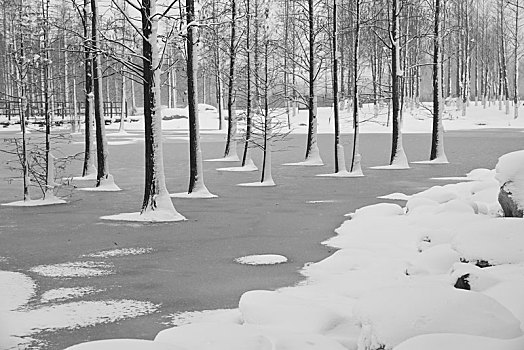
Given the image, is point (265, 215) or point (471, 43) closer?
point (265, 215)

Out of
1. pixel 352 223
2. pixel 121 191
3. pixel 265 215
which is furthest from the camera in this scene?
pixel 121 191

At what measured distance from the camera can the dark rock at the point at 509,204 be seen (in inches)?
415

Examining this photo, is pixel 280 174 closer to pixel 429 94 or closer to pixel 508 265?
pixel 508 265

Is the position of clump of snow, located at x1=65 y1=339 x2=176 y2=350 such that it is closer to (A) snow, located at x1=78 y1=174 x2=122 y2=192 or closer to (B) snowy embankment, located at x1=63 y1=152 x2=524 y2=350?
(B) snowy embankment, located at x1=63 y1=152 x2=524 y2=350

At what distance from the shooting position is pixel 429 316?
563 centimetres

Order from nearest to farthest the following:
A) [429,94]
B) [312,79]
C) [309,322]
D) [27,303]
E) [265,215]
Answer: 1. [309,322]
2. [27,303]
3. [265,215]
4. [312,79]
5. [429,94]

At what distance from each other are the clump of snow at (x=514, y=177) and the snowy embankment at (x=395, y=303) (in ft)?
0.11

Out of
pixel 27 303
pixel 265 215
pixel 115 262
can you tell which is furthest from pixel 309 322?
pixel 265 215

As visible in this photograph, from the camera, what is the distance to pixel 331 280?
32.2 ft

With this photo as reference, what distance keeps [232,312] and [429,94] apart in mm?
95315

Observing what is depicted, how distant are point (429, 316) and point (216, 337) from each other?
2.00m

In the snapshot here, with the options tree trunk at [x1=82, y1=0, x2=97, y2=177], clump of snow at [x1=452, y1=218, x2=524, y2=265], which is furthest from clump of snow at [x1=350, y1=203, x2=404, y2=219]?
tree trunk at [x1=82, y1=0, x2=97, y2=177]

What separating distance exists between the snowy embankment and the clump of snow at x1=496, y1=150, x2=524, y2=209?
35 mm

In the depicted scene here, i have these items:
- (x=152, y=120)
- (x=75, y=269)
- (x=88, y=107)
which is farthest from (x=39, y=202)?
(x=75, y=269)
